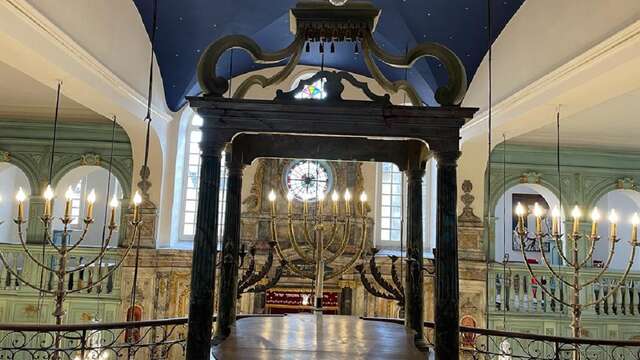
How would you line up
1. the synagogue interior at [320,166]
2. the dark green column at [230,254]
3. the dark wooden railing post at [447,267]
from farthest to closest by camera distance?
the dark green column at [230,254], the synagogue interior at [320,166], the dark wooden railing post at [447,267]

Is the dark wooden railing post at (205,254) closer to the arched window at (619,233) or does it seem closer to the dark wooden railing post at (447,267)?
the dark wooden railing post at (447,267)

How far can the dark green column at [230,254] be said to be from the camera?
3422 millimetres

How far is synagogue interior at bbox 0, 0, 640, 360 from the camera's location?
8.61 ft

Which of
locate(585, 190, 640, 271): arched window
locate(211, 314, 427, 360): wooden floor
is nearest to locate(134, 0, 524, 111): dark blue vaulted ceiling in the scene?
locate(211, 314, 427, 360): wooden floor

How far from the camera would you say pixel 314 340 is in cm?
313

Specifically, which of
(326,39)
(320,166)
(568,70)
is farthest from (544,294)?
(326,39)

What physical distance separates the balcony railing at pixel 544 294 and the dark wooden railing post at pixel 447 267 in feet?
20.3

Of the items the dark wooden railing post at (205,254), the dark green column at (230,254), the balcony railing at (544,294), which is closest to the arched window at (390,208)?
the balcony railing at (544,294)

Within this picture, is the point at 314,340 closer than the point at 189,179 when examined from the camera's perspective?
Yes

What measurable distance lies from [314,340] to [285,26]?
5.35 meters

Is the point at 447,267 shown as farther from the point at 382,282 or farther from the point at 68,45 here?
the point at 68,45

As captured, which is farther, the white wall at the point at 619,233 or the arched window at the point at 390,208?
the white wall at the point at 619,233

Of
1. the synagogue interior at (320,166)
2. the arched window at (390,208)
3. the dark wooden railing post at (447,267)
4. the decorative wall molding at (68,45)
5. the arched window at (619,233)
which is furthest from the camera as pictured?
the arched window at (619,233)

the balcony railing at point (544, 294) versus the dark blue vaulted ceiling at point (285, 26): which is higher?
the dark blue vaulted ceiling at point (285, 26)
